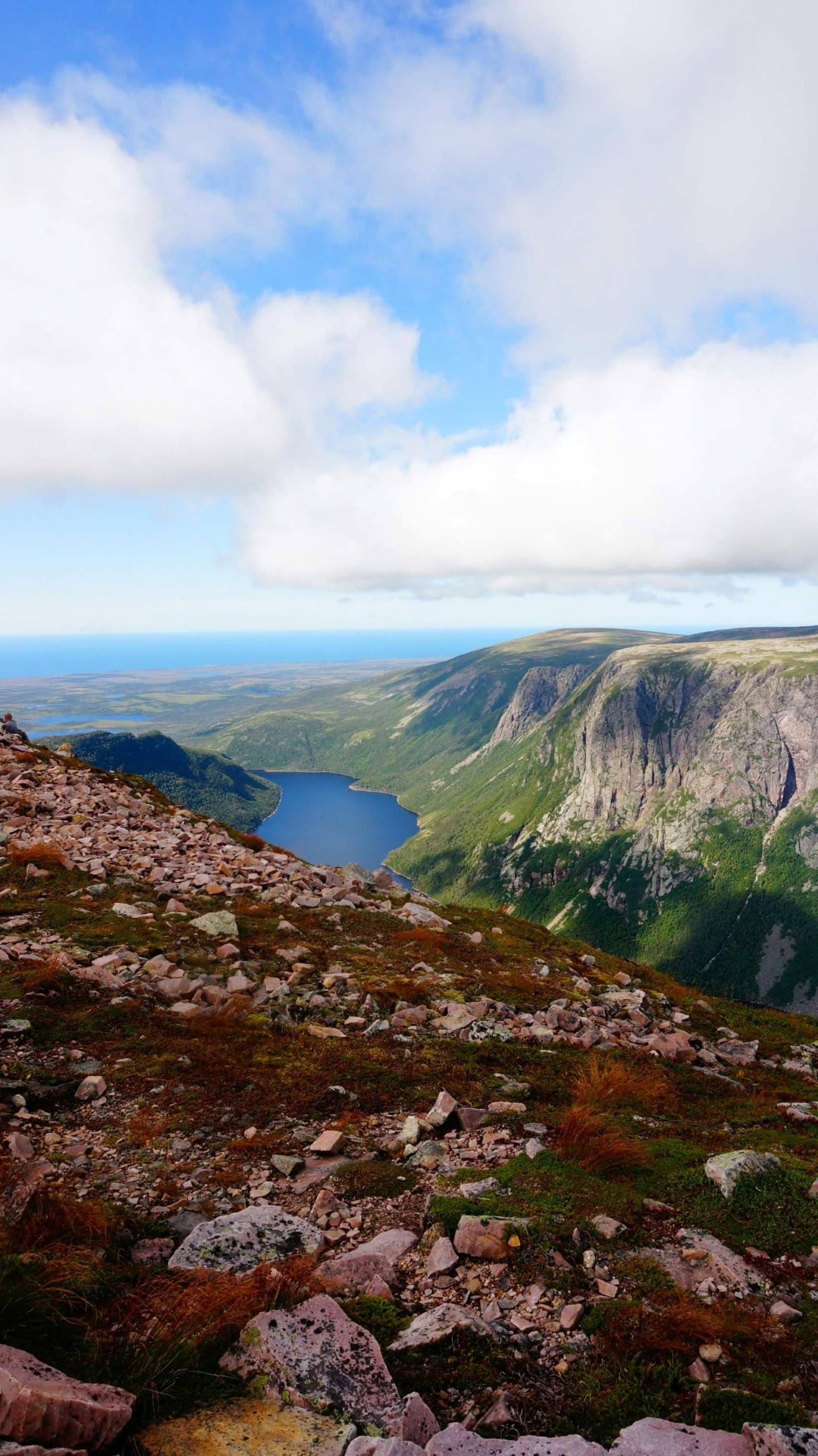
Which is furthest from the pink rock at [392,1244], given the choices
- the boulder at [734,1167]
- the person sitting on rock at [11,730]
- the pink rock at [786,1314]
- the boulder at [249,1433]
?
the person sitting on rock at [11,730]

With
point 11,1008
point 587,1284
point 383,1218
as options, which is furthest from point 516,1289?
point 11,1008

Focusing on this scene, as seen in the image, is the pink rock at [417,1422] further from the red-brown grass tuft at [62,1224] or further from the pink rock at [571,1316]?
the red-brown grass tuft at [62,1224]

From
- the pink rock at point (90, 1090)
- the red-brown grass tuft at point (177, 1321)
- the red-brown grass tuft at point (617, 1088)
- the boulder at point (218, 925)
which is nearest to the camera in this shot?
the red-brown grass tuft at point (177, 1321)

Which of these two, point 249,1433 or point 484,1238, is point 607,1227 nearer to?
point 484,1238

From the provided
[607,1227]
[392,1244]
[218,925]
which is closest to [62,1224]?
[392,1244]

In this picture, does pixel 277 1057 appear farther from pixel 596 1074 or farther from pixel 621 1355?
pixel 621 1355
